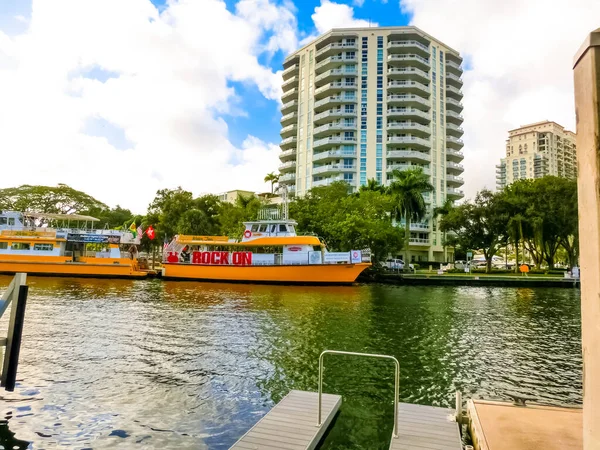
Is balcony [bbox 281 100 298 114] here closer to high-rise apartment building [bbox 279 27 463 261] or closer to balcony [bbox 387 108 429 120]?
high-rise apartment building [bbox 279 27 463 261]

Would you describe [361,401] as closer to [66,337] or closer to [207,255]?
[66,337]

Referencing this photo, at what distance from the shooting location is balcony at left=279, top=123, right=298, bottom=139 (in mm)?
77438

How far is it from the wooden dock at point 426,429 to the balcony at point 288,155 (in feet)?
236

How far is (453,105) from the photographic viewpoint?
7444cm

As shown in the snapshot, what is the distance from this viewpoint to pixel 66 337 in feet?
42.0

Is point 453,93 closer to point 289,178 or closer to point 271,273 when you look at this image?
point 289,178

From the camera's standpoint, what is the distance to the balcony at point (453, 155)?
2842 inches

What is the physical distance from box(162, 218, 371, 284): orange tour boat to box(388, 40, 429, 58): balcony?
47.1 meters

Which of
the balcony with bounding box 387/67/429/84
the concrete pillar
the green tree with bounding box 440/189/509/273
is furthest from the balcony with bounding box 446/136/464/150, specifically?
the concrete pillar

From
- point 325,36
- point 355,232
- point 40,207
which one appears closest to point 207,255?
point 355,232

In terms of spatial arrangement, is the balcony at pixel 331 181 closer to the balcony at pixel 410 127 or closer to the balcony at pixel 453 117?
the balcony at pixel 410 127

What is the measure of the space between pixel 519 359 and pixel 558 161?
14741 cm

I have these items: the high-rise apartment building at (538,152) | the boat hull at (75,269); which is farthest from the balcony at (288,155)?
→ the high-rise apartment building at (538,152)

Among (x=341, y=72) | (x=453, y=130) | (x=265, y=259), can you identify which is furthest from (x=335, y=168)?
(x=265, y=259)
